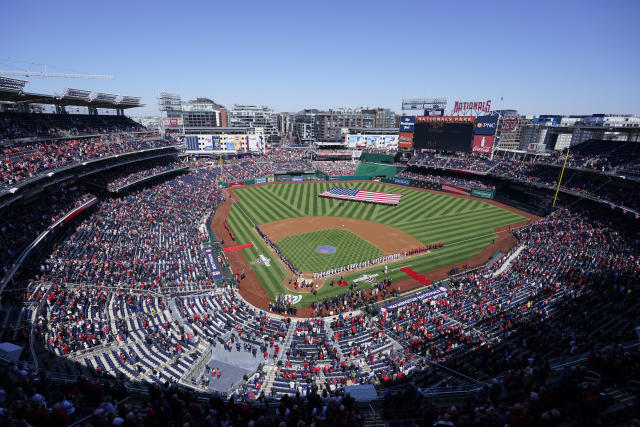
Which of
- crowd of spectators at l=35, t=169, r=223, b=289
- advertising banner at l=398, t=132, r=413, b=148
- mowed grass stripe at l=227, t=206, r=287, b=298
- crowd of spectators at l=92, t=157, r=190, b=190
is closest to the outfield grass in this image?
mowed grass stripe at l=227, t=206, r=287, b=298

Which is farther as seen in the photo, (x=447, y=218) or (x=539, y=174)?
(x=539, y=174)

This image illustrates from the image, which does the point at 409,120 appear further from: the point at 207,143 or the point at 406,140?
the point at 207,143

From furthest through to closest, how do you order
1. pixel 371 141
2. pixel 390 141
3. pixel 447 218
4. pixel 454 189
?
pixel 371 141
pixel 390 141
pixel 454 189
pixel 447 218

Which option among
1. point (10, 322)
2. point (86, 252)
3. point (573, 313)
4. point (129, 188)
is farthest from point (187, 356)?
point (129, 188)

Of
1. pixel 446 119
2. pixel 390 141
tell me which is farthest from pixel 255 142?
pixel 446 119

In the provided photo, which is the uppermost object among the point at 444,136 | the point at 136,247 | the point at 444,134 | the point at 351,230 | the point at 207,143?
the point at 444,134

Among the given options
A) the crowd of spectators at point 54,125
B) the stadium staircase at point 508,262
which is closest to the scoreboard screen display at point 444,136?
the stadium staircase at point 508,262
